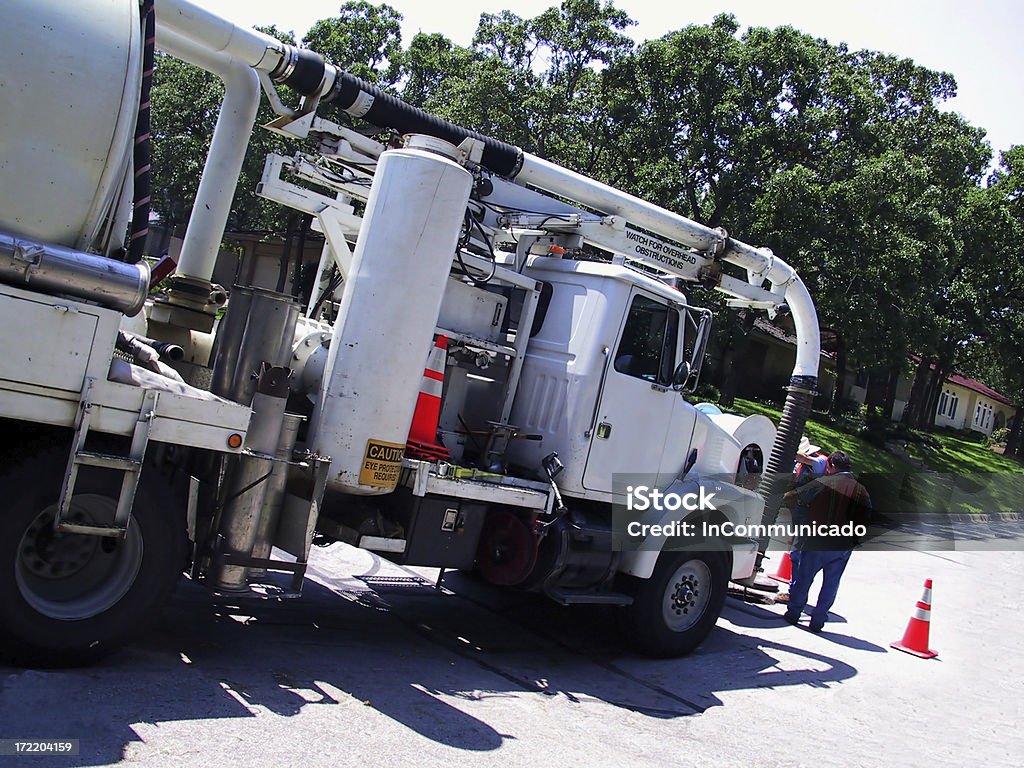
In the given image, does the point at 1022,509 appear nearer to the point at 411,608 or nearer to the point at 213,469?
the point at 411,608

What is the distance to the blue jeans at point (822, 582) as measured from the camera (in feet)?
32.8

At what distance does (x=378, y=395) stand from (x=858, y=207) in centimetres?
1782

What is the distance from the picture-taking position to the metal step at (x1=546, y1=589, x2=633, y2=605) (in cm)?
729

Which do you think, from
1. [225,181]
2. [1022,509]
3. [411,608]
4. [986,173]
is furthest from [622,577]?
[986,173]

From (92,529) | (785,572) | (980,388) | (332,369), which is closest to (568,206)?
(332,369)

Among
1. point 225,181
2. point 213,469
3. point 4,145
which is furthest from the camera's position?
point 225,181

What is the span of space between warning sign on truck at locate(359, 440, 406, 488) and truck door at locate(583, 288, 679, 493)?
5.79 ft

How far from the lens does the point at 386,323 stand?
6.16 meters

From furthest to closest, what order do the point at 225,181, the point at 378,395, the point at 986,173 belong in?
1. the point at 986,173
2. the point at 225,181
3. the point at 378,395

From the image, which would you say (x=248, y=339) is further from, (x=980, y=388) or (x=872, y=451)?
(x=980, y=388)

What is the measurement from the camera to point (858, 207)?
2130 cm

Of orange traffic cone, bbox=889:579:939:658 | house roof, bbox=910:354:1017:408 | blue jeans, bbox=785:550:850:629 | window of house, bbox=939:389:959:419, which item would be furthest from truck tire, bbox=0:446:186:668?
window of house, bbox=939:389:959:419

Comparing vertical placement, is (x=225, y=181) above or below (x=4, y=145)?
above

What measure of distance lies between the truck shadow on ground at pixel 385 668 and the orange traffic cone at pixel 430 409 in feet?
4.84
